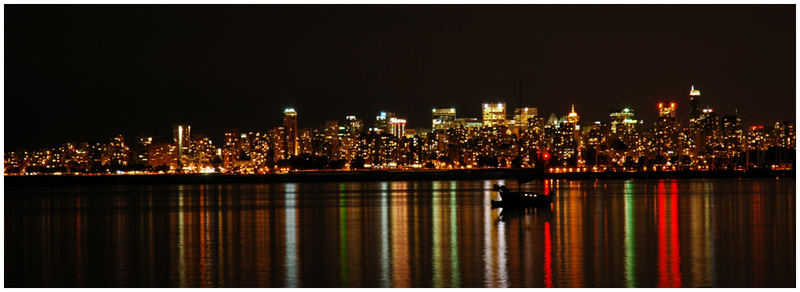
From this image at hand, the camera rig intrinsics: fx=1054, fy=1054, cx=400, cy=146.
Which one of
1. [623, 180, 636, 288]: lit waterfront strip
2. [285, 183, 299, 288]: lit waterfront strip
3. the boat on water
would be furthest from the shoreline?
Result: [623, 180, 636, 288]: lit waterfront strip

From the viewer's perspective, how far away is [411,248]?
35656 millimetres

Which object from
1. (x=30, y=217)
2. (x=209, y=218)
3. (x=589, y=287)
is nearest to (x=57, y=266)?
(x=589, y=287)

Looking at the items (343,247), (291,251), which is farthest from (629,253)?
(291,251)

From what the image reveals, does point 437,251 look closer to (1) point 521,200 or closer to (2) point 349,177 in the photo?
(1) point 521,200

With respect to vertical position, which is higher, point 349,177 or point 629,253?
point 629,253

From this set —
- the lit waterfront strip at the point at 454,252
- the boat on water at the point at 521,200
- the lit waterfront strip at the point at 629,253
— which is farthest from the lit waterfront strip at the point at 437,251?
the lit waterfront strip at the point at 629,253

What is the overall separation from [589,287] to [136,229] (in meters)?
27.0

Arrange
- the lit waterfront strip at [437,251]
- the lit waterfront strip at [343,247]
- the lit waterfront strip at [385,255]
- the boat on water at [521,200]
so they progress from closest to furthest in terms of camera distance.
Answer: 1. the lit waterfront strip at [437,251]
2. the lit waterfront strip at [385,255]
3. the lit waterfront strip at [343,247]
4. the boat on water at [521,200]

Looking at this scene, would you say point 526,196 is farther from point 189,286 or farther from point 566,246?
point 189,286

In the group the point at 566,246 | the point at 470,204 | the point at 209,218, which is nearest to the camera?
the point at 566,246

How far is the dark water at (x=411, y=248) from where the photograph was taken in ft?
90.4

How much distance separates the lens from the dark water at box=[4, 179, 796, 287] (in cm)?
2756

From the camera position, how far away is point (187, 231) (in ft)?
148

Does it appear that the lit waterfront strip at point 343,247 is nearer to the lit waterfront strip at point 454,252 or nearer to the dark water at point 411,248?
the dark water at point 411,248
